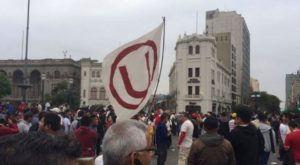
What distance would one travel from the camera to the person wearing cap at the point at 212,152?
5.40m

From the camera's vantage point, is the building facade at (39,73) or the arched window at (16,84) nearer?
the building facade at (39,73)

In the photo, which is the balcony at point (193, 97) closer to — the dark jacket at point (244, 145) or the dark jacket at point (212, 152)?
the dark jacket at point (244, 145)

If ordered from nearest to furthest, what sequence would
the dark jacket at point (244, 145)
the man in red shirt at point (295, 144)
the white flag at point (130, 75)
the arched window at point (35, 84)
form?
1. the white flag at point (130, 75)
2. the dark jacket at point (244, 145)
3. the man in red shirt at point (295, 144)
4. the arched window at point (35, 84)

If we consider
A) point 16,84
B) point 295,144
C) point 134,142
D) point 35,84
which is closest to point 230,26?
point 35,84

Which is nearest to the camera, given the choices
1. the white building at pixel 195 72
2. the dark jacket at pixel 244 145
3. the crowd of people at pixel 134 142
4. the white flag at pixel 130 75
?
the crowd of people at pixel 134 142

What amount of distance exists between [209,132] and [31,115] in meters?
5.61

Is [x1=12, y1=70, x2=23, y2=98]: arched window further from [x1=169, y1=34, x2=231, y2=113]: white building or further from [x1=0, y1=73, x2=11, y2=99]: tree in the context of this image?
[x1=169, y1=34, x2=231, y2=113]: white building

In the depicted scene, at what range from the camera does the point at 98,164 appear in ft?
11.5

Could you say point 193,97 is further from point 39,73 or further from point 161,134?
point 161,134

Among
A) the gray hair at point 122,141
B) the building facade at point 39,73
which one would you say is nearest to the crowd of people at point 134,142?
the gray hair at point 122,141

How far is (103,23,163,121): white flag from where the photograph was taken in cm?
486

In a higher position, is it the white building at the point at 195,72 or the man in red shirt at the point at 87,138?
the white building at the point at 195,72

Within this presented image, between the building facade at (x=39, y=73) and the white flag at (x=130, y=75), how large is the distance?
85.4m

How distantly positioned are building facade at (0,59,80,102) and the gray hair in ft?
288
